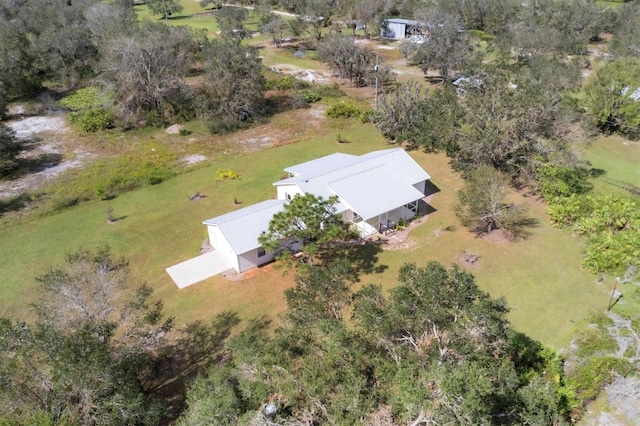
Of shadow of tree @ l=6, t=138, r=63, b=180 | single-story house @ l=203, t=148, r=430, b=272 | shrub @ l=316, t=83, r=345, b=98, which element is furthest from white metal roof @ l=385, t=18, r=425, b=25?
shadow of tree @ l=6, t=138, r=63, b=180

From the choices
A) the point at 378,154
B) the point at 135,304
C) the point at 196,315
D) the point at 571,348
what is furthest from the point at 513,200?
the point at 135,304

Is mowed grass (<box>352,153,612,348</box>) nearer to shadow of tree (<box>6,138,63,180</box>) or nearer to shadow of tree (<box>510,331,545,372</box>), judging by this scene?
shadow of tree (<box>510,331,545,372</box>)

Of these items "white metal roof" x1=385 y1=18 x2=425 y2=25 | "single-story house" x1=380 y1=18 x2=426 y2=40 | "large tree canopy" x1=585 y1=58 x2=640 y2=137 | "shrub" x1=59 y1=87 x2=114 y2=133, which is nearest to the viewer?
"large tree canopy" x1=585 y1=58 x2=640 y2=137

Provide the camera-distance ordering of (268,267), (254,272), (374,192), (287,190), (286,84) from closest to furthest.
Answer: (254,272), (268,267), (374,192), (287,190), (286,84)

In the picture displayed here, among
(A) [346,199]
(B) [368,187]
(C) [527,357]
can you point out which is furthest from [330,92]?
(C) [527,357]

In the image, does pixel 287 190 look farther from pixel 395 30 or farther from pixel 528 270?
pixel 395 30

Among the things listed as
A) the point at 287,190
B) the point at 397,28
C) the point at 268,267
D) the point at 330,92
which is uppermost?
the point at 287,190

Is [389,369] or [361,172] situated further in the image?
[361,172]

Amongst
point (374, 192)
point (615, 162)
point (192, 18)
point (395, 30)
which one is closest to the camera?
point (374, 192)

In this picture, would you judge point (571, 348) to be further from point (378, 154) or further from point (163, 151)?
point (163, 151)
